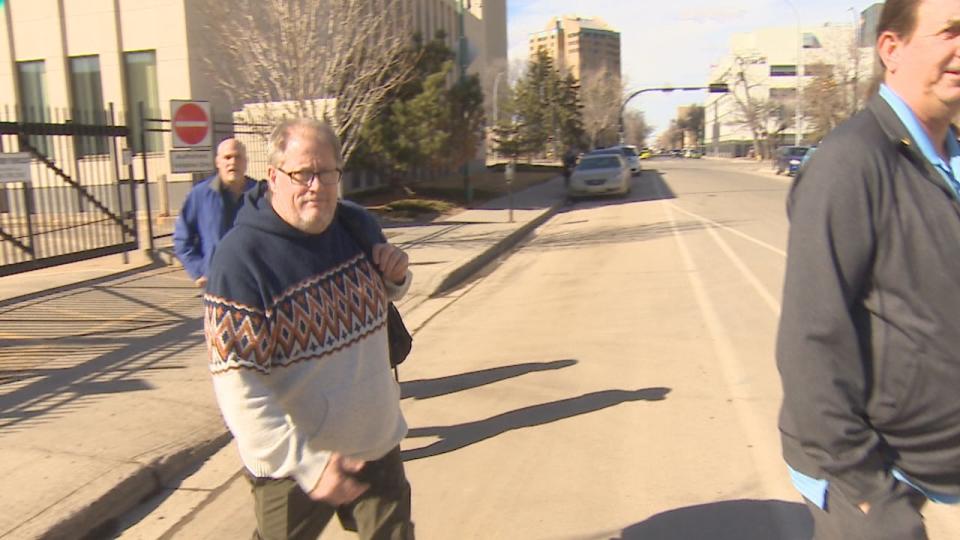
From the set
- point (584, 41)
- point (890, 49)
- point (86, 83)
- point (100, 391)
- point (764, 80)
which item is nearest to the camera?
point (890, 49)

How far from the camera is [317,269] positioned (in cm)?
227

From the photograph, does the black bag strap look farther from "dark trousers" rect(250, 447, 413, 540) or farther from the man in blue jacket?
the man in blue jacket

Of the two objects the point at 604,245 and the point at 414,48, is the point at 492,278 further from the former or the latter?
the point at 414,48

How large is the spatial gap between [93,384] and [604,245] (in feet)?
33.7

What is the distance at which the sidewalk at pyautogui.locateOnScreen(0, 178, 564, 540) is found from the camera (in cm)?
394

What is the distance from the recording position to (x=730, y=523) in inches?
140

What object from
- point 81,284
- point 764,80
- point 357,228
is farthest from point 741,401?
point 764,80

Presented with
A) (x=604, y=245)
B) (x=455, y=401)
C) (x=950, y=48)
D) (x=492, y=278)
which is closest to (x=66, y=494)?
(x=455, y=401)

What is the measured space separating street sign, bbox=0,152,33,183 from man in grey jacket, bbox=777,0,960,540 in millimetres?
10065

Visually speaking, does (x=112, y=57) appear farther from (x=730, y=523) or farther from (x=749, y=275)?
(x=730, y=523)

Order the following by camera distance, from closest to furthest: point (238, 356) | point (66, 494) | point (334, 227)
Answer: point (238, 356) < point (334, 227) < point (66, 494)

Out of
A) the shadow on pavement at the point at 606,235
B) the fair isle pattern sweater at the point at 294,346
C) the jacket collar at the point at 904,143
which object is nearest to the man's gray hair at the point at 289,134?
the fair isle pattern sweater at the point at 294,346

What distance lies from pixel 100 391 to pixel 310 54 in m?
7.08

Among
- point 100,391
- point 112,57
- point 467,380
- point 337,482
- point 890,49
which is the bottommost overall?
point 467,380
